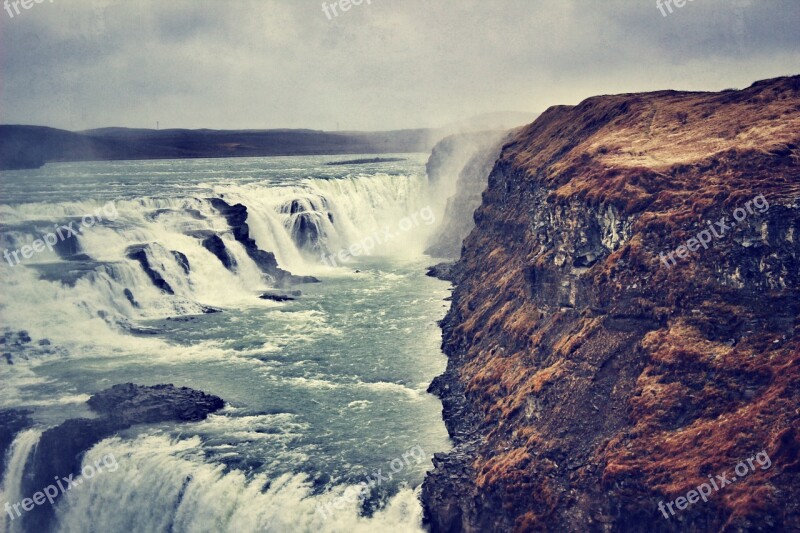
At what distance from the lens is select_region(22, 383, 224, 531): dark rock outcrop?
80.5 feet

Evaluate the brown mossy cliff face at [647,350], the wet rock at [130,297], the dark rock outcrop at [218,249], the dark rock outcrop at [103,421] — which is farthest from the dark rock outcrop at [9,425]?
the dark rock outcrop at [218,249]

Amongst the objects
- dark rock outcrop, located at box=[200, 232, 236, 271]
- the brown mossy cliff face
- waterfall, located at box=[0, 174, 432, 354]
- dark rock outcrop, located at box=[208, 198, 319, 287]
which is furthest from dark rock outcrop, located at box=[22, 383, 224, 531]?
dark rock outcrop, located at box=[208, 198, 319, 287]

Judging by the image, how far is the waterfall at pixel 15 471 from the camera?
24000 millimetres

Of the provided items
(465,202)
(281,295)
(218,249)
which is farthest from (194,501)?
(465,202)

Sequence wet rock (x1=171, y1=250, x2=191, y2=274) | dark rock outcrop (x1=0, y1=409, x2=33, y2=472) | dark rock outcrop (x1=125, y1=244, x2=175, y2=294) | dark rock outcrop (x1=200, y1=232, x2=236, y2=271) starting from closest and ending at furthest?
A: dark rock outcrop (x1=0, y1=409, x2=33, y2=472), dark rock outcrop (x1=125, y1=244, x2=175, y2=294), wet rock (x1=171, y1=250, x2=191, y2=274), dark rock outcrop (x1=200, y1=232, x2=236, y2=271)

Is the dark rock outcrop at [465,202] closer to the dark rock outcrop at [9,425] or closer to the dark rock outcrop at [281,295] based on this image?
the dark rock outcrop at [281,295]

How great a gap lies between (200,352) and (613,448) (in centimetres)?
2239

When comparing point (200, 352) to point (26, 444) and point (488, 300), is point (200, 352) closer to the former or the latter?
point (26, 444)

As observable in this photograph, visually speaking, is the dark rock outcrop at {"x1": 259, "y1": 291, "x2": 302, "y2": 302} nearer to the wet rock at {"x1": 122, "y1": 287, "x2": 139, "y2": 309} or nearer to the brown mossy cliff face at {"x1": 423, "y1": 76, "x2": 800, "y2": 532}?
the wet rock at {"x1": 122, "y1": 287, "x2": 139, "y2": 309}

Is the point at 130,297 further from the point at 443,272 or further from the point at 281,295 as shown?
the point at 443,272

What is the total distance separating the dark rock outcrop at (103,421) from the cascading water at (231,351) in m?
0.68

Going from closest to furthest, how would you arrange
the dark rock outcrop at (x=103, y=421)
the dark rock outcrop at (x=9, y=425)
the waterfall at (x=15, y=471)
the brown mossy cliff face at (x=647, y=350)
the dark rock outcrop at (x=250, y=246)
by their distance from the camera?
the brown mossy cliff face at (x=647, y=350) → the waterfall at (x=15, y=471) → the dark rock outcrop at (x=103, y=421) → the dark rock outcrop at (x=9, y=425) → the dark rock outcrop at (x=250, y=246)

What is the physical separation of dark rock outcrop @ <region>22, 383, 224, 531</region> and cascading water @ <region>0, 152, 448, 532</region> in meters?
0.68

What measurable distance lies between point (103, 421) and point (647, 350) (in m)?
20.1
